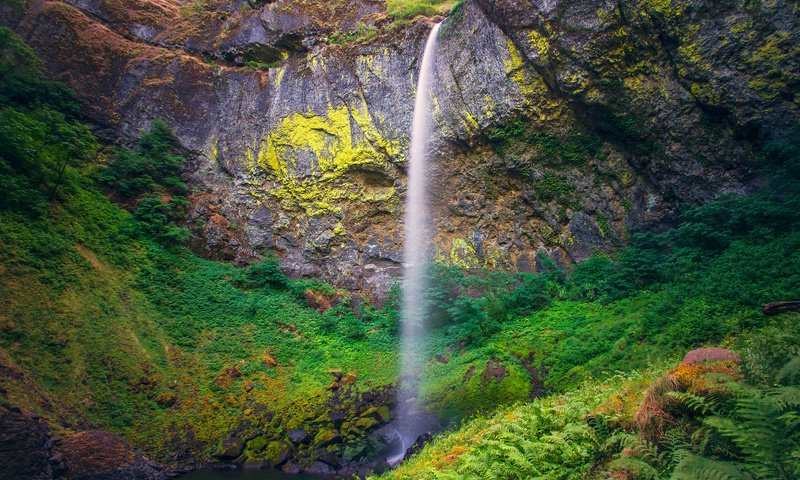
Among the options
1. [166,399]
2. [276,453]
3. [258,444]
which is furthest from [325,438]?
[166,399]

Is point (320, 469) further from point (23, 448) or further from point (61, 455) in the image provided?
point (23, 448)

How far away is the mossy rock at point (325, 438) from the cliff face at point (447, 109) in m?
7.23

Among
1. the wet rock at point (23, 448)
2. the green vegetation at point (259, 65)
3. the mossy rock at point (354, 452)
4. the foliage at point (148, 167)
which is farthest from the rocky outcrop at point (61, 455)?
the green vegetation at point (259, 65)

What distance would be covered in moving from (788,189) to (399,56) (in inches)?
568

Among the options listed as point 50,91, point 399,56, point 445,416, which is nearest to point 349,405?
point 445,416

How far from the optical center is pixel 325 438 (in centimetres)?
1091

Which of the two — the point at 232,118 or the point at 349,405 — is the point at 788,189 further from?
the point at 232,118

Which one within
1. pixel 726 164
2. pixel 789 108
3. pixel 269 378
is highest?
pixel 789 108

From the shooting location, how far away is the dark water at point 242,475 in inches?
384

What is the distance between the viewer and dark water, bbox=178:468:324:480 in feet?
32.0

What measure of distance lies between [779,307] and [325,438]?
1041 centimetres

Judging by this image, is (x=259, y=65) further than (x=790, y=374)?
Yes

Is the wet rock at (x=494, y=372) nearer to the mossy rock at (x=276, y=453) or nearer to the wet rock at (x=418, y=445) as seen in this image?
the wet rock at (x=418, y=445)

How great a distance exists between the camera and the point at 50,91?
1686cm
